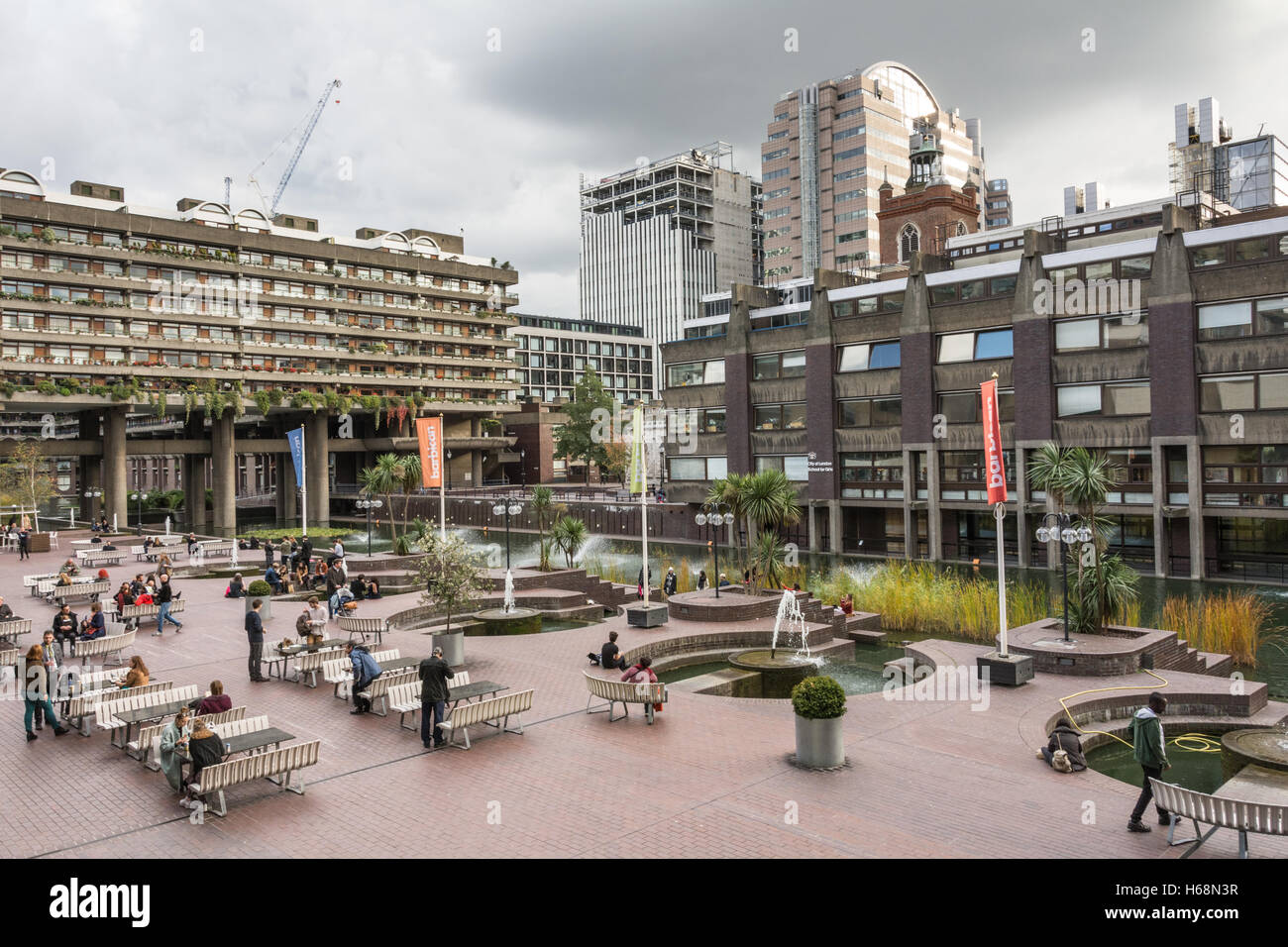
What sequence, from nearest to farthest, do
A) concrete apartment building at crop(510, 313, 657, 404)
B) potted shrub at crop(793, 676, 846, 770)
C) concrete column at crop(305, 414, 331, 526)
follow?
1. potted shrub at crop(793, 676, 846, 770)
2. concrete column at crop(305, 414, 331, 526)
3. concrete apartment building at crop(510, 313, 657, 404)

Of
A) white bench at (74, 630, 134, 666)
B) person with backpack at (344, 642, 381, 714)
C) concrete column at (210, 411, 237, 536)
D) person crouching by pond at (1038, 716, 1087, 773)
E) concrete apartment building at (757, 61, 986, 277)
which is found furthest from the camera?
concrete apartment building at (757, 61, 986, 277)

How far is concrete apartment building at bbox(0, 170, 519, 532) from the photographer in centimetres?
6712

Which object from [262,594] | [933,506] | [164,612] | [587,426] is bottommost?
[164,612]

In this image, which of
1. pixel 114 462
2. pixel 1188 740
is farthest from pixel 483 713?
pixel 114 462

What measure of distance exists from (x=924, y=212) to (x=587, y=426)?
136 ft

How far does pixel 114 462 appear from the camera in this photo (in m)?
70.2

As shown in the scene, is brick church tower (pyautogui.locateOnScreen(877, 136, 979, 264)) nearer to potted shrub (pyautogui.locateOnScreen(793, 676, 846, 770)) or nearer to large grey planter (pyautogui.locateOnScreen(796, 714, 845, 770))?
potted shrub (pyautogui.locateOnScreen(793, 676, 846, 770))

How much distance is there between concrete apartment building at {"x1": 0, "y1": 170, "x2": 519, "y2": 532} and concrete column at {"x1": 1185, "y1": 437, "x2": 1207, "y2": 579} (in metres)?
66.4

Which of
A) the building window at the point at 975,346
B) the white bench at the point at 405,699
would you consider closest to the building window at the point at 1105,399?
the building window at the point at 975,346

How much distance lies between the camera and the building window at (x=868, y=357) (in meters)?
53.0

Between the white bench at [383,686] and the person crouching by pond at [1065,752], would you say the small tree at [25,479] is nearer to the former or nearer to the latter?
the white bench at [383,686]

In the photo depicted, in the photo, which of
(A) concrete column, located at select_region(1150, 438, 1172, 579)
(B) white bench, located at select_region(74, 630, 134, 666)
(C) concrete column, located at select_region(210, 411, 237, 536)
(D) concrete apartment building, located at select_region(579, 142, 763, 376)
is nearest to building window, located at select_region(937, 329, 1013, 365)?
(A) concrete column, located at select_region(1150, 438, 1172, 579)

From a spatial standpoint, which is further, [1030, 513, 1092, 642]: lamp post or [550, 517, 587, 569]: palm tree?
[550, 517, 587, 569]: palm tree

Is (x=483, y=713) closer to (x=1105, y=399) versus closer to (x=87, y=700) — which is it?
(x=87, y=700)
